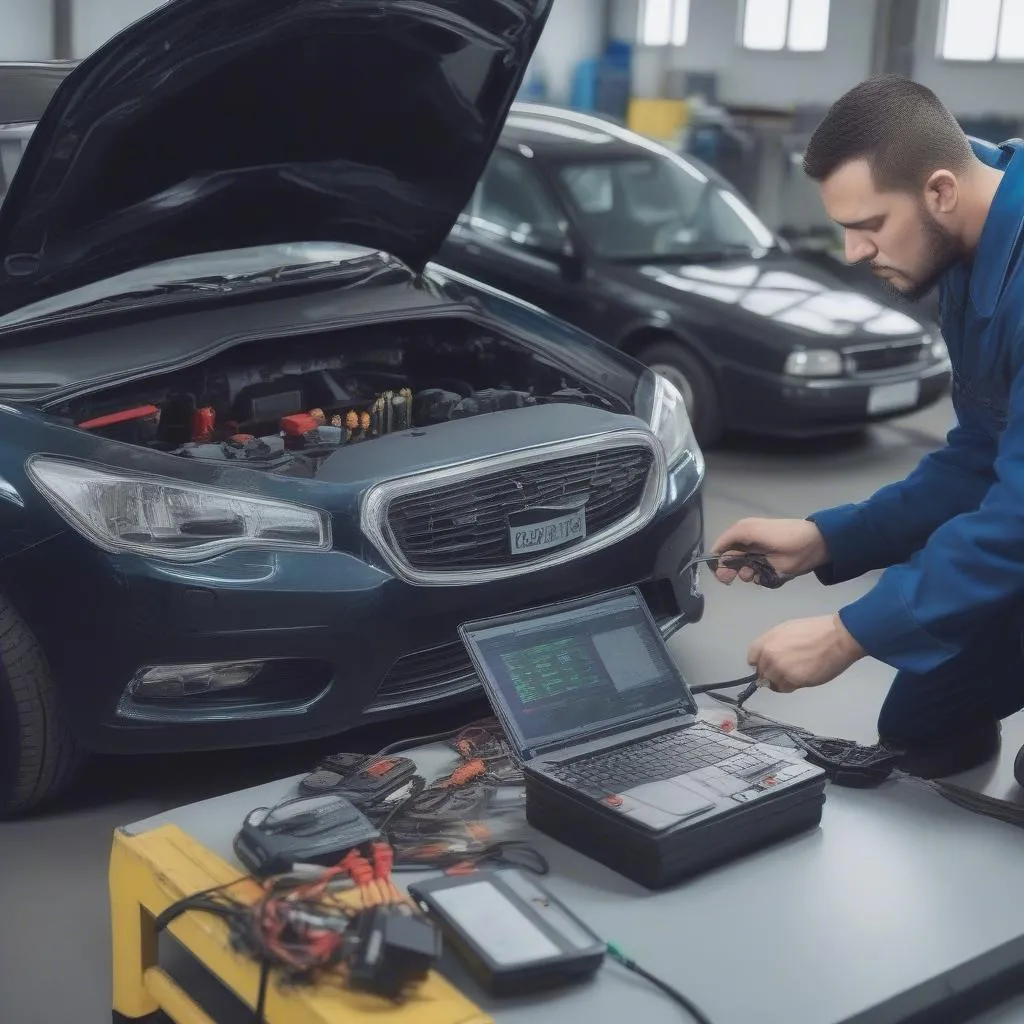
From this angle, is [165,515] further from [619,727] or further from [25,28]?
[25,28]

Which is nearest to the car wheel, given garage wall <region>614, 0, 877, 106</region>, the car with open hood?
the car with open hood

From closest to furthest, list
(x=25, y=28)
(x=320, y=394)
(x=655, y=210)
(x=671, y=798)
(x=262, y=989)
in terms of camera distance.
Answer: (x=262, y=989)
(x=671, y=798)
(x=320, y=394)
(x=655, y=210)
(x=25, y=28)


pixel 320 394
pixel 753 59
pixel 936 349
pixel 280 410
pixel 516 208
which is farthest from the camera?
pixel 753 59

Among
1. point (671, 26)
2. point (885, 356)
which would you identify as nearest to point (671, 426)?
point (885, 356)

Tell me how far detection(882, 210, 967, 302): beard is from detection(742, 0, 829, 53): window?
12.4 meters

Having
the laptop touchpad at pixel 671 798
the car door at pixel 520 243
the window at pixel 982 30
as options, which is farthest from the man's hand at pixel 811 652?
the window at pixel 982 30

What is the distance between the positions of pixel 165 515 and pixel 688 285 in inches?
137

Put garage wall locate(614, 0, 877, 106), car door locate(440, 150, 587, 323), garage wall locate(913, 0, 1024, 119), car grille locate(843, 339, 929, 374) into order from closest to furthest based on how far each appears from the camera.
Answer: car grille locate(843, 339, 929, 374), car door locate(440, 150, 587, 323), garage wall locate(913, 0, 1024, 119), garage wall locate(614, 0, 877, 106)

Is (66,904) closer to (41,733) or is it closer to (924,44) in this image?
(41,733)

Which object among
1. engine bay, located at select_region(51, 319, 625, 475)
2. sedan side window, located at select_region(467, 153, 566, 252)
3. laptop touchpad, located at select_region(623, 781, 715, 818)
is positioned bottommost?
laptop touchpad, located at select_region(623, 781, 715, 818)

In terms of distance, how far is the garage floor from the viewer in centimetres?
234

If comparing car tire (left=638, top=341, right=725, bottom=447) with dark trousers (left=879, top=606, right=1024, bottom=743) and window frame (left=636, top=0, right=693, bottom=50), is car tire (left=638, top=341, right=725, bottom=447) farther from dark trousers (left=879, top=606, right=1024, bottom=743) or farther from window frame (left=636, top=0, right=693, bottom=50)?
window frame (left=636, top=0, right=693, bottom=50)

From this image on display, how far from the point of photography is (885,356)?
5.74m

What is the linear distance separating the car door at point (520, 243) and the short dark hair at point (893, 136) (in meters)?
3.48
